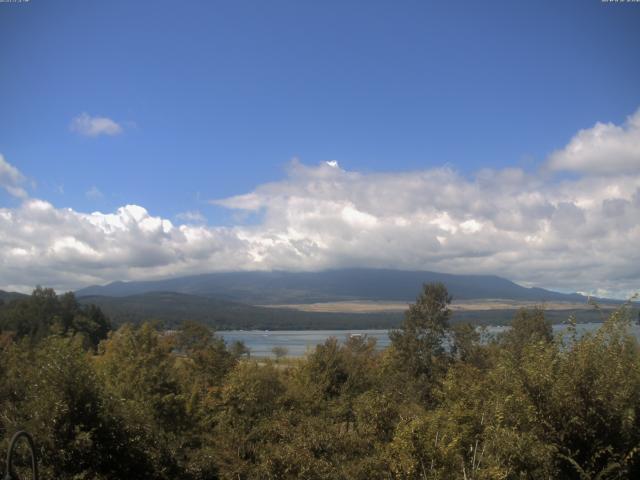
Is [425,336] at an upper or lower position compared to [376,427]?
lower

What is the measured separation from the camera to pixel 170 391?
30.5 meters

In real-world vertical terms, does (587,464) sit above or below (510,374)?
below

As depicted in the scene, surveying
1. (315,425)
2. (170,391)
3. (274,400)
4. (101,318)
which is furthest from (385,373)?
(101,318)

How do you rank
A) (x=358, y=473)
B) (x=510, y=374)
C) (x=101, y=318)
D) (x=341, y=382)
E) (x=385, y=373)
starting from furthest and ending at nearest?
1. (x=101, y=318)
2. (x=385, y=373)
3. (x=341, y=382)
4. (x=358, y=473)
5. (x=510, y=374)

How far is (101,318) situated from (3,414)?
10337 cm

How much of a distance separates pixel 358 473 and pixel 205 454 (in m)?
6.99

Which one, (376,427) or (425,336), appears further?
(425,336)

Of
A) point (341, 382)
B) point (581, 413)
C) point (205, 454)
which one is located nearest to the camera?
point (581, 413)

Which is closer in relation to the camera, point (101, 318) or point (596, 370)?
point (596, 370)

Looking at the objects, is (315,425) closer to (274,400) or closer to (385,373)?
(274,400)

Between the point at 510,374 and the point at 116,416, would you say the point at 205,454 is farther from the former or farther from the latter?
the point at 510,374

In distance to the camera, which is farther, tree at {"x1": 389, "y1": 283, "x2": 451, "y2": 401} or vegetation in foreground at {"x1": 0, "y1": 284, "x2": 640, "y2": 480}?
tree at {"x1": 389, "y1": 283, "x2": 451, "y2": 401}

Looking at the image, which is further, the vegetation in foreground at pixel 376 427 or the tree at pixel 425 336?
the tree at pixel 425 336

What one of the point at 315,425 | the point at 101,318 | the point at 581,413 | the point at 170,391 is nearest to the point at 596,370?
the point at 581,413
